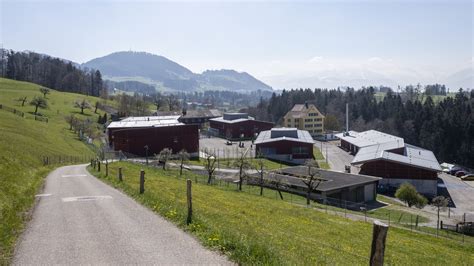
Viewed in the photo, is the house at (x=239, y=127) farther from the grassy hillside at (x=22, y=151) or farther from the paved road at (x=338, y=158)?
the grassy hillside at (x=22, y=151)

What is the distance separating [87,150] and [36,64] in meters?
145

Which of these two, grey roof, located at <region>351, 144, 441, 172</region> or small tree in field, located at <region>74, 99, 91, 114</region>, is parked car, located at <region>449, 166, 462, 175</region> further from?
small tree in field, located at <region>74, 99, 91, 114</region>

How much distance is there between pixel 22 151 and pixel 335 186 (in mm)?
36435

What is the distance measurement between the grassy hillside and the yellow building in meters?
65.0

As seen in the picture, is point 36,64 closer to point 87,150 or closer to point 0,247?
point 87,150

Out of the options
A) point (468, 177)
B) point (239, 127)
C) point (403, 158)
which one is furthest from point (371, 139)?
point (239, 127)

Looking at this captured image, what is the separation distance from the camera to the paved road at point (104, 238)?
12.1 meters

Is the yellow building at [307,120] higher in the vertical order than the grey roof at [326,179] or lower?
higher

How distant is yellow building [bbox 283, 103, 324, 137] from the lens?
139250 mm

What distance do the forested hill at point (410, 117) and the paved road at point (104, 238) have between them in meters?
91.7

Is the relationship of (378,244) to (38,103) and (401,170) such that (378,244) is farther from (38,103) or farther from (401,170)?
(38,103)

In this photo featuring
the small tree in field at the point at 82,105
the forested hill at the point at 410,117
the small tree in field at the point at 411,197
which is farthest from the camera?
the small tree in field at the point at 82,105

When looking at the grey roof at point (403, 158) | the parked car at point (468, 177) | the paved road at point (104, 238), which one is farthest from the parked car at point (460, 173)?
the paved road at point (104, 238)

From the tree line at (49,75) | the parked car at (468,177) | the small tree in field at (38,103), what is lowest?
the parked car at (468,177)
